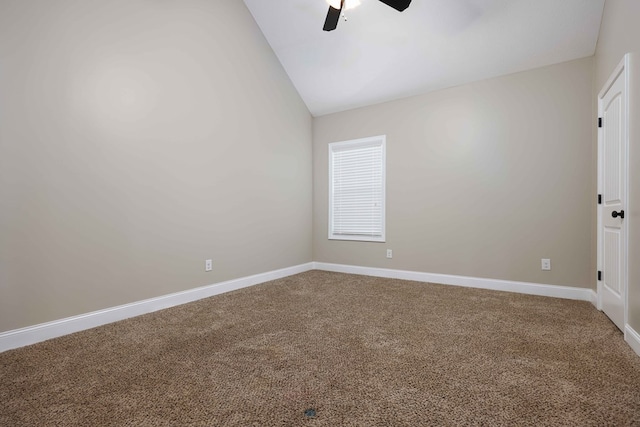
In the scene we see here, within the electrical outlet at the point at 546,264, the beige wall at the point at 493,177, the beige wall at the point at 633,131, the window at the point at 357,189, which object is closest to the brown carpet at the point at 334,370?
the beige wall at the point at 633,131

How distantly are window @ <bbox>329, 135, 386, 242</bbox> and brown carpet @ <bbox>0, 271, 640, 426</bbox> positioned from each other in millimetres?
1860

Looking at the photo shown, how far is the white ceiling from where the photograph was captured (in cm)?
311

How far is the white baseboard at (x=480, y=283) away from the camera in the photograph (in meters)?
3.33

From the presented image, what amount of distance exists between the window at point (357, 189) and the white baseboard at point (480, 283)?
1.51 ft

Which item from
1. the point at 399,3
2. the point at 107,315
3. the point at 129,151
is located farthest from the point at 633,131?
the point at 107,315

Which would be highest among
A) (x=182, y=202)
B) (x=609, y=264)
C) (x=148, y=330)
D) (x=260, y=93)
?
(x=260, y=93)

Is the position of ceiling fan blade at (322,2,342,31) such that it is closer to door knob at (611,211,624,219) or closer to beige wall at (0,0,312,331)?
beige wall at (0,0,312,331)

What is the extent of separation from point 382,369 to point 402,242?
2.71 m

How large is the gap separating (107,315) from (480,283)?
382 cm

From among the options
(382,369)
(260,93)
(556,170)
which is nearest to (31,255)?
(382,369)

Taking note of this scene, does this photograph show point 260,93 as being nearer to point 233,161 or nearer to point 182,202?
point 233,161

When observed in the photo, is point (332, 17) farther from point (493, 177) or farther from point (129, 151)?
point (493, 177)

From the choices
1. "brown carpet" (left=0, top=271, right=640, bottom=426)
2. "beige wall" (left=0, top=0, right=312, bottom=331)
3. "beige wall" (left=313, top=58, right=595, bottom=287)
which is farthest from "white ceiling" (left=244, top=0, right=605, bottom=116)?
"brown carpet" (left=0, top=271, right=640, bottom=426)

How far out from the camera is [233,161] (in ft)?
12.5
